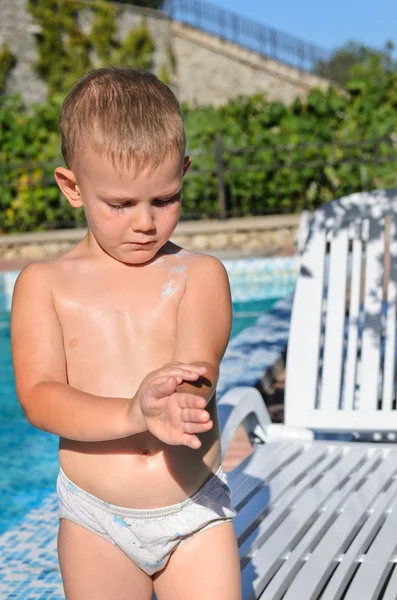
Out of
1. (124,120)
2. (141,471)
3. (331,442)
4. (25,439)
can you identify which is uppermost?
(124,120)

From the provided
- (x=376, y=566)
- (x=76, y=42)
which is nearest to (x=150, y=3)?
(x=76, y=42)

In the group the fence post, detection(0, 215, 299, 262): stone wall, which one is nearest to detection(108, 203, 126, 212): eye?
detection(0, 215, 299, 262): stone wall

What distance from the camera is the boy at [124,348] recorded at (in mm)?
1500

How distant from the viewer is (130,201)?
4.98 ft

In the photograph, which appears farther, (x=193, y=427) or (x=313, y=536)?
(x=313, y=536)

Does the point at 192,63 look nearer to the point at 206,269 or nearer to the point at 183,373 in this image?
the point at 206,269

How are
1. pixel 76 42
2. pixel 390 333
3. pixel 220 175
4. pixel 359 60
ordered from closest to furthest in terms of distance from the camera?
pixel 390 333 → pixel 220 175 → pixel 76 42 → pixel 359 60

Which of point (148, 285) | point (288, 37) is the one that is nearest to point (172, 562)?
point (148, 285)

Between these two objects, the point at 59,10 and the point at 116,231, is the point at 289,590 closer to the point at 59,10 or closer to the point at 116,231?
the point at 116,231

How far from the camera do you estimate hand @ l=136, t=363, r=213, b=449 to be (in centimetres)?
127

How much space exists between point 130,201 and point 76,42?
2932cm

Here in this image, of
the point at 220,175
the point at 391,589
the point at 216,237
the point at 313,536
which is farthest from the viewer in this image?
the point at 220,175

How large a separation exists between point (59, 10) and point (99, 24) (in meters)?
1.48

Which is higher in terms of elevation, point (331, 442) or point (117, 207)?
point (117, 207)
